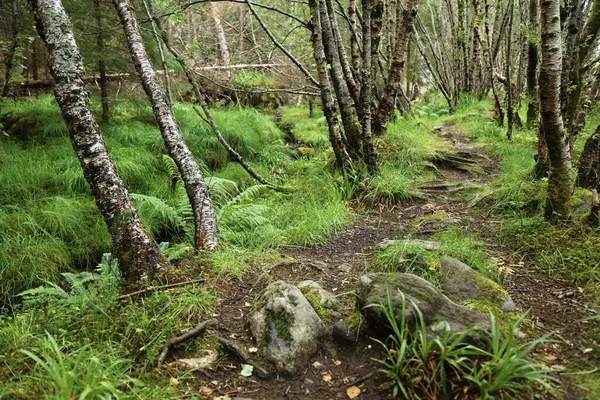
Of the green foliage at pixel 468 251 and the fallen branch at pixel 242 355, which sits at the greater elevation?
the green foliage at pixel 468 251

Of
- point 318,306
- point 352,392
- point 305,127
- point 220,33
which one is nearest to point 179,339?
point 318,306

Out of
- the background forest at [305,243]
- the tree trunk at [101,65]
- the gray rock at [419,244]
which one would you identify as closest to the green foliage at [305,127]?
the background forest at [305,243]

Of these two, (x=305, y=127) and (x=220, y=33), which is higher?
(x=220, y=33)

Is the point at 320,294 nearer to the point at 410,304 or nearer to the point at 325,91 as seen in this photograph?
the point at 410,304

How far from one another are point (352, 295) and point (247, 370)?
121cm

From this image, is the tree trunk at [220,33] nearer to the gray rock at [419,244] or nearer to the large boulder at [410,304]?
the gray rock at [419,244]

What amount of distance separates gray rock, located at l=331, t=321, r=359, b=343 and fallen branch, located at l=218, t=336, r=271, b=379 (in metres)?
0.59

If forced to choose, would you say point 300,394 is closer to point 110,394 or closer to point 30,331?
point 110,394

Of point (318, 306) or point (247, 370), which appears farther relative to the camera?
point (318, 306)

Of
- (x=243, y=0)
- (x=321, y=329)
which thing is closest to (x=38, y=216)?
(x=243, y=0)

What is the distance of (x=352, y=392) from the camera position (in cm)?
237

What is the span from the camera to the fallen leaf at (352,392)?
2341 millimetres

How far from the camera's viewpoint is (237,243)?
4.76 m

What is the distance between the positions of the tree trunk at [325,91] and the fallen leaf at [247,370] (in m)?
4.03
